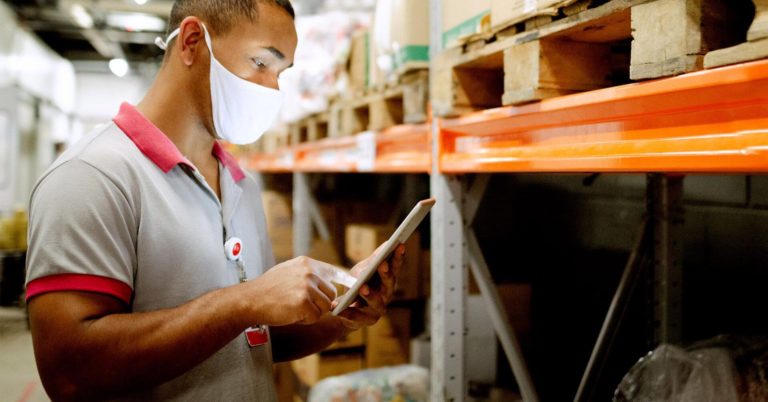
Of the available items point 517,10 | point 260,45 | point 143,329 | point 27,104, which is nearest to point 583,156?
point 517,10

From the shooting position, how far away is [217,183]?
2027 mm

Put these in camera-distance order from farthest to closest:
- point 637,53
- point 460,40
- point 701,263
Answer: point 701,263, point 460,40, point 637,53

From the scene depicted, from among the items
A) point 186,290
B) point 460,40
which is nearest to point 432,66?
point 460,40

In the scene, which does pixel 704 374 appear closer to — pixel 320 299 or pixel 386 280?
pixel 386 280

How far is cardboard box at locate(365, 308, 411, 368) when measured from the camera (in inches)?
166

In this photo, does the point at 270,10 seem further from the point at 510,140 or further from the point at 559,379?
the point at 559,379

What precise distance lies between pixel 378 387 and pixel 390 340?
28.1 inches

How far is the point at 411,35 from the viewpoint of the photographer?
2.79m

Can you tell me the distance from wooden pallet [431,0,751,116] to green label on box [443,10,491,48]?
54 millimetres

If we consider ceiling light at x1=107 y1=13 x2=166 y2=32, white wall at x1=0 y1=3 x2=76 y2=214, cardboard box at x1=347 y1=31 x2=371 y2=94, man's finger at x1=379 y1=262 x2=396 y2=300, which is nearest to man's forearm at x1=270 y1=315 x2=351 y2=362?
man's finger at x1=379 y1=262 x2=396 y2=300

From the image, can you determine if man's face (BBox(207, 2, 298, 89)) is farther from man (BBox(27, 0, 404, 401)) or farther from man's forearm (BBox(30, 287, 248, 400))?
man's forearm (BBox(30, 287, 248, 400))

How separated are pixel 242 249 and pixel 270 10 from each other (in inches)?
29.8

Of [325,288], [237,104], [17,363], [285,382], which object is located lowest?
[17,363]

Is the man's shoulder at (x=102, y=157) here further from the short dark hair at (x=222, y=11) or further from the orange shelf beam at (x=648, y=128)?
the orange shelf beam at (x=648, y=128)
